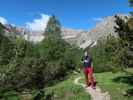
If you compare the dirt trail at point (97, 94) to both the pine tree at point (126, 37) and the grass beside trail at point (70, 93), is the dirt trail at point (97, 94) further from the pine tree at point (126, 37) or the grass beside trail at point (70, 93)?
the pine tree at point (126, 37)

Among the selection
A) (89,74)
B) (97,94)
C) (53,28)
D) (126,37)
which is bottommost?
(97,94)

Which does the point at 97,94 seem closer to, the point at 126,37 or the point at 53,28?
the point at 126,37

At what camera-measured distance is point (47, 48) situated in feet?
168

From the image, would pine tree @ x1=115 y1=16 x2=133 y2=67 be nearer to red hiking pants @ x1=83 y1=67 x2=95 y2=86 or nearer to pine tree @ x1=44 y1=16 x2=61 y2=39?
red hiking pants @ x1=83 y1=67 x2=95 y2=86

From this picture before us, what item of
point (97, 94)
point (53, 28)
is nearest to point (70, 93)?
point (97, 94)

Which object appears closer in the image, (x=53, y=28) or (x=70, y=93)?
(x=70, y=93)

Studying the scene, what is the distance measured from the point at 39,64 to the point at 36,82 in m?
3.12

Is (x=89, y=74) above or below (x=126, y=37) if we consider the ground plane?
below

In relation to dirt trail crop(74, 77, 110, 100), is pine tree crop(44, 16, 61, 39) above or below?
above

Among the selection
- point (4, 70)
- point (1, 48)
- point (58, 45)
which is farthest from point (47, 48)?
point (4, 70)

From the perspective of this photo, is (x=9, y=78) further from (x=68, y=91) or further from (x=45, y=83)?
(x=68, y=91)

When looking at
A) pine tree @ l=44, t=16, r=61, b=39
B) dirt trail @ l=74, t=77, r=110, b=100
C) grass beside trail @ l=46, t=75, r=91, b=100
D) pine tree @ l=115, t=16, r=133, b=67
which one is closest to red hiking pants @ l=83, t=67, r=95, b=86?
dirt trail @ l=74, t=77, r=110, b=100

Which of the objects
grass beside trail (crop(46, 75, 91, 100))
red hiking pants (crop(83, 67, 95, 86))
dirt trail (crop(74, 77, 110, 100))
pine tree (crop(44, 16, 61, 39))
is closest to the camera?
dirt trail (crop(74, 77, 110, 100))

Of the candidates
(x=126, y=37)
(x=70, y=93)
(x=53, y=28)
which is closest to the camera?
(x=126, y=37)
